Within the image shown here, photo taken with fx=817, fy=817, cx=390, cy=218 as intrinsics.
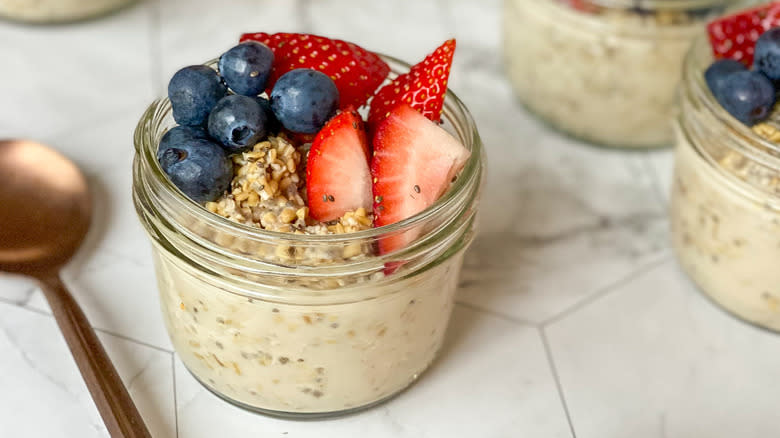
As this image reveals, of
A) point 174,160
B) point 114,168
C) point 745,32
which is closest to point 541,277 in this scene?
point 745,32

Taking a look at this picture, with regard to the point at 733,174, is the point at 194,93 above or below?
above

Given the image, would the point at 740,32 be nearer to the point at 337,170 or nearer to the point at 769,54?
the point at 769,54

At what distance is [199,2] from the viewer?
1.94m

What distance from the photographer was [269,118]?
1.01 metres

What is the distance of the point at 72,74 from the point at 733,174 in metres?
1.28

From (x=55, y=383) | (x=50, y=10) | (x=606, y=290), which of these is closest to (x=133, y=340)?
(x=55, y=383)

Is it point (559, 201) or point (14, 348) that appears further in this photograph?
point (559, 201)

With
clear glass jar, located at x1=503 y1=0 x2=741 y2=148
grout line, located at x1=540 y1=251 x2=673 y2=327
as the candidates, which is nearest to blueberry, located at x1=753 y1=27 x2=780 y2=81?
clear glass jar, located at x1=503 y1=0 x2=741 y2=148

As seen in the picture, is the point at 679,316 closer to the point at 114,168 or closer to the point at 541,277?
the point at 541,277

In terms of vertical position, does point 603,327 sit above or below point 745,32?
below

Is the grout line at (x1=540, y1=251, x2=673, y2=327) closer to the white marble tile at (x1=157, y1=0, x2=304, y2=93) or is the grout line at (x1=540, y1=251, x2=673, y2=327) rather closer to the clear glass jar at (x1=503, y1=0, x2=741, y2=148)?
the clear glass jar at (x1=503, y1=0, x2=741, y2=148)

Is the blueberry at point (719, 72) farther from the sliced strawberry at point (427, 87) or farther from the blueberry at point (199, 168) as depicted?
the blueberry at point (199, 168)

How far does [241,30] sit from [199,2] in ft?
0.50

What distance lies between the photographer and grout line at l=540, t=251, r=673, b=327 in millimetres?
1322
